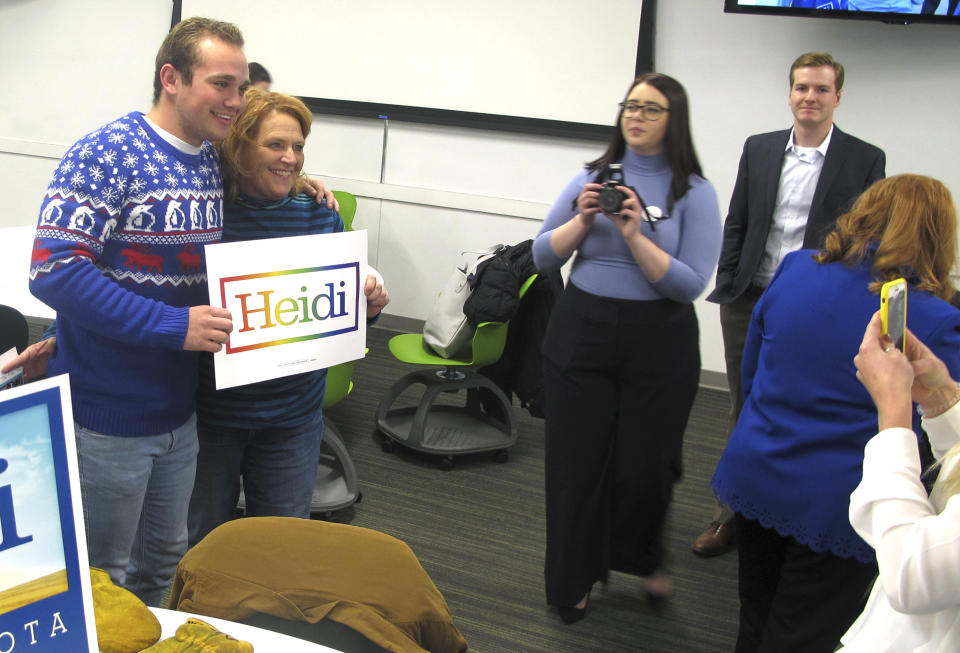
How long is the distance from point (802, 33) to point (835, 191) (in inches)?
79.6

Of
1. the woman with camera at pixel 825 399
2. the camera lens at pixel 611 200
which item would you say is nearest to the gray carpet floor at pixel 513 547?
the woman with camera at pixel 825 399

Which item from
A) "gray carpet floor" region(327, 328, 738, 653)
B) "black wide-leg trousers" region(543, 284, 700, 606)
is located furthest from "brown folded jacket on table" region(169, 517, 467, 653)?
"gray carpet floor" region(327, 328, 738, 653)

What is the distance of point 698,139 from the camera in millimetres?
4824

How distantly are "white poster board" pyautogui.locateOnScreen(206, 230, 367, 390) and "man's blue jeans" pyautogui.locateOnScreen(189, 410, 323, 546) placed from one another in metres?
0.19

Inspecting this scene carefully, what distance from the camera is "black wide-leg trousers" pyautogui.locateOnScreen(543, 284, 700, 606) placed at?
2240 mm

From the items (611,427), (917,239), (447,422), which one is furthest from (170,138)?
(447,422)

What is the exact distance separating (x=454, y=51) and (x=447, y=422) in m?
2.55

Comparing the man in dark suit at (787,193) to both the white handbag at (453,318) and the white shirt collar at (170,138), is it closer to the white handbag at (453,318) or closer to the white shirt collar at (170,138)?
the white handbag at (453,318)

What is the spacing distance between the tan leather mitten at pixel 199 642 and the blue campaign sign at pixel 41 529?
18cm

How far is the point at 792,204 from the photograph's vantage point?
3045mm

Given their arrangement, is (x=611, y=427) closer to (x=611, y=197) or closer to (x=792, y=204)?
(x=611, y=197)

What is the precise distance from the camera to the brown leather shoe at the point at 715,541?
306 centimetres

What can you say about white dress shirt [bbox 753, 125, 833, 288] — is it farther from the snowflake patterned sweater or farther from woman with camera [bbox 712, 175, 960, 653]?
the snowflake patterned sweater

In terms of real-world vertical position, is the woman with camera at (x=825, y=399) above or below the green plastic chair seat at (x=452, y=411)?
above
